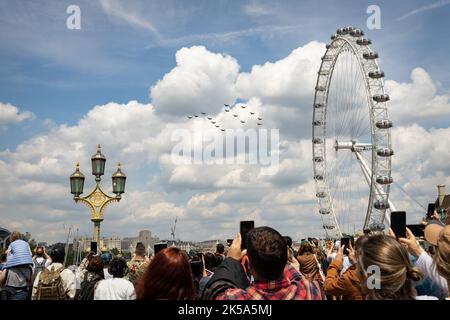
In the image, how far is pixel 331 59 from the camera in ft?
156

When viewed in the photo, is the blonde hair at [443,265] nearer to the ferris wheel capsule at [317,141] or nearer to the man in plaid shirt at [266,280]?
the man in plaid shirt at [266,280]

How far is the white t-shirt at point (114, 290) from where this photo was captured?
5594 millimetres

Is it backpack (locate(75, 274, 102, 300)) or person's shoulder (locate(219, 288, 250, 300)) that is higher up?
person's shoulder (locate(219, 288, 250, 300))

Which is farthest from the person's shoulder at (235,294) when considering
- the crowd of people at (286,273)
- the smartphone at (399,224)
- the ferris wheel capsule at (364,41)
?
the ferris wheel capsule at (364,41)

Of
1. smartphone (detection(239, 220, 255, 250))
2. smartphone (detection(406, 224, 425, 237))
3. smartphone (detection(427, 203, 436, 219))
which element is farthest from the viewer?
smartphone (detection(427, 203, 436, 219))

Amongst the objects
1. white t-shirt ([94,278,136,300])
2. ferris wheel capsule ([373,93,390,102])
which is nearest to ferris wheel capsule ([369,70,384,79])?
ferris wheel capsule ([373,93,390,102])

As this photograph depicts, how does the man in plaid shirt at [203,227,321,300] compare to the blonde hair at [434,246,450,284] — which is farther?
the man in plaid shirt at [203,227,321,300]

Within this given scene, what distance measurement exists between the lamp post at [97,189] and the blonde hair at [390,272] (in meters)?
16.3

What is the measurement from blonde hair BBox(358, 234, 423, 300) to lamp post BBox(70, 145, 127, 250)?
1629 centimetres

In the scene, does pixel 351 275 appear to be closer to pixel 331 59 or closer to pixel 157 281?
pixel 157 281

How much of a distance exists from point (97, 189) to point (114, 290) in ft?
46.4

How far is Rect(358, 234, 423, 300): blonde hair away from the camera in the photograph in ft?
11.0

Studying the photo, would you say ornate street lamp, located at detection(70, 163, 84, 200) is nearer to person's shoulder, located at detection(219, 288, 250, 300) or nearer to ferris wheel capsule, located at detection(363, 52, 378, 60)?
person's shoulder, located at detection(219, 288, 250, 300)
